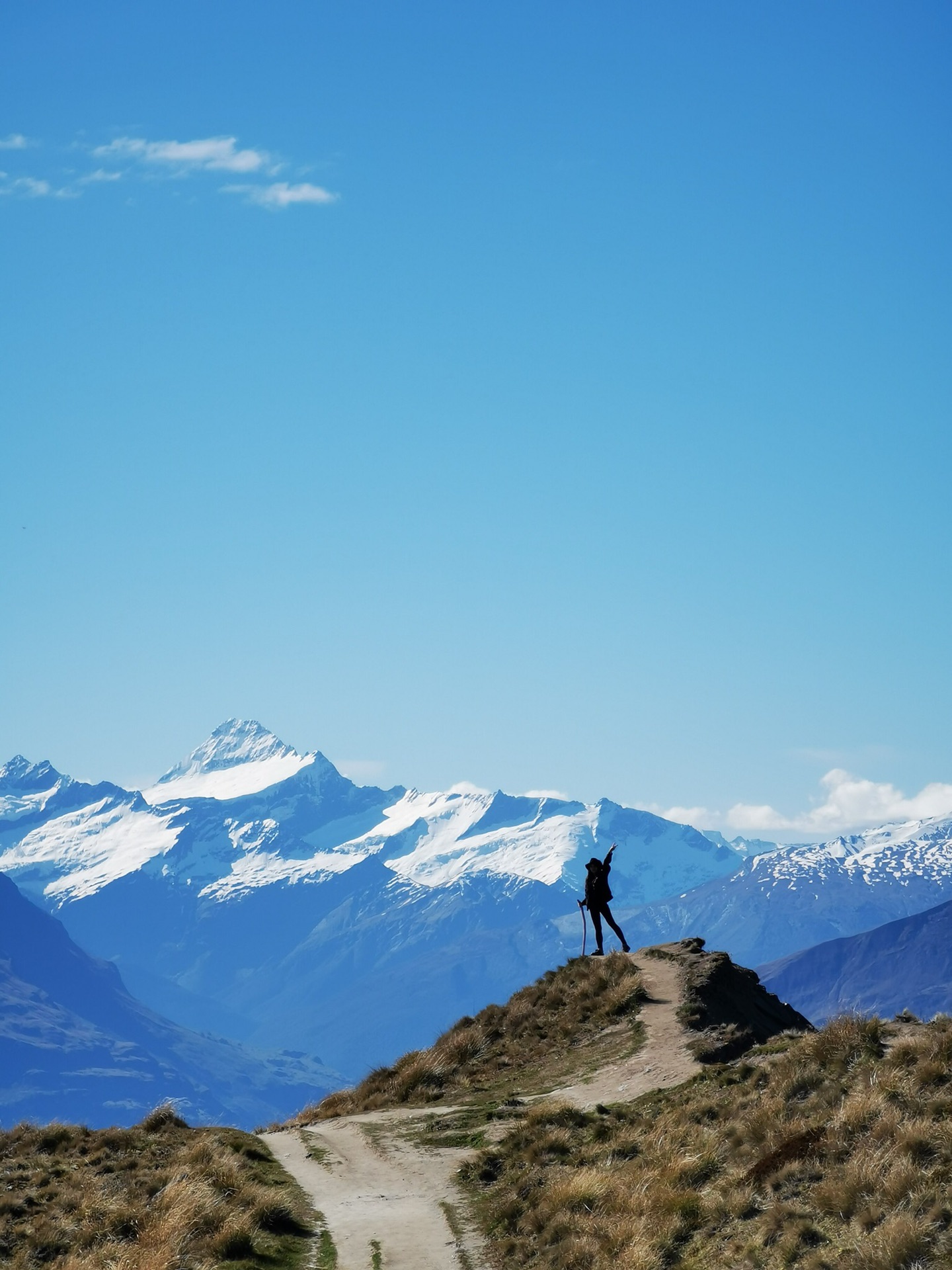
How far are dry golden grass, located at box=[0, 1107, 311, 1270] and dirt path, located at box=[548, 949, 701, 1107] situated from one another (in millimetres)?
6236

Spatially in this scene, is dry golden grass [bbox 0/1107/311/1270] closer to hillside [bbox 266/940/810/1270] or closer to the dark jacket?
hillside [bbox 266/940/810/1270]

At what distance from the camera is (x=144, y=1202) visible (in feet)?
70.2

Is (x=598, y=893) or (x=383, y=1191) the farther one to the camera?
(x=598, y=893)

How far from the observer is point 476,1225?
776 inches

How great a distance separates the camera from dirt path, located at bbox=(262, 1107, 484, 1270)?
18.5m

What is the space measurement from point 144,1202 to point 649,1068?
10271mm

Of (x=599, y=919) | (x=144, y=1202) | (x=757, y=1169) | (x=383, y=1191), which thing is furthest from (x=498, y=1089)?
(x=757, y=1169)

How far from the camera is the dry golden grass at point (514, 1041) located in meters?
30.8

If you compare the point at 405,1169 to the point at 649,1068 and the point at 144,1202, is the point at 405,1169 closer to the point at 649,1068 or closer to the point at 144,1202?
the point at 144,1202

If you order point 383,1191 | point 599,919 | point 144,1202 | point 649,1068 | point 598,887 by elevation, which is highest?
point 598,887

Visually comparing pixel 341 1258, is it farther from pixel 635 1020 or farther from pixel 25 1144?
pixel 635 1020

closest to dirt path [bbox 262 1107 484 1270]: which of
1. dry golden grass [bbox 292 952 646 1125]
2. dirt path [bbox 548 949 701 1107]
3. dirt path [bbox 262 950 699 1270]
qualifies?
dirt path [bbox 262 950 699 1270]

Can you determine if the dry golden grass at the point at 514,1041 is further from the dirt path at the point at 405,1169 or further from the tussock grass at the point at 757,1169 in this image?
the tussock grass at the point at 757,1169

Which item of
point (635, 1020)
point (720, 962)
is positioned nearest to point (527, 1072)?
point (635, 1020)
